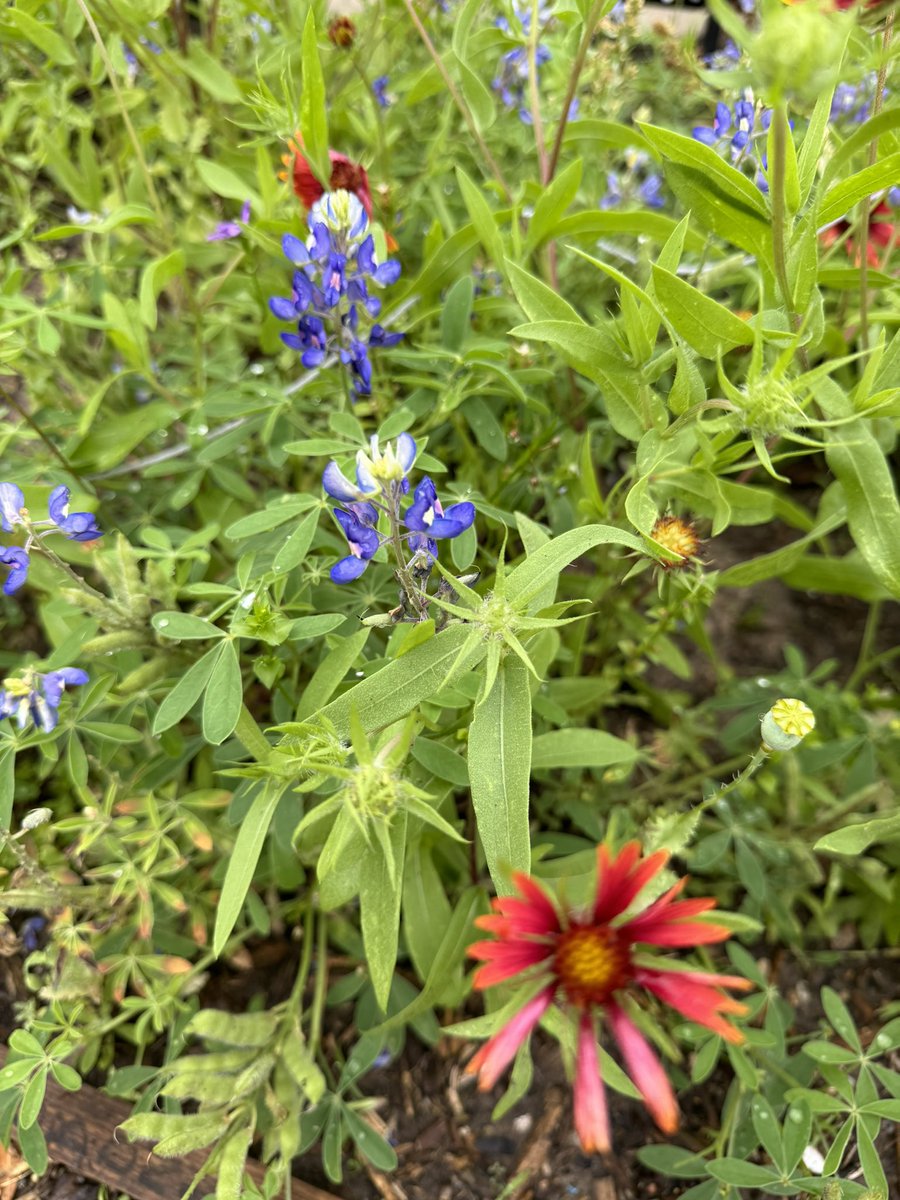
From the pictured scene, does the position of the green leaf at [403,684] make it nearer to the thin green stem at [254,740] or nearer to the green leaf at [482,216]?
the thin green stem at [254,740]

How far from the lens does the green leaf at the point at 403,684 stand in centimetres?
97

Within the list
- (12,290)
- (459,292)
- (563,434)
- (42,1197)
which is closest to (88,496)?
(12,290)

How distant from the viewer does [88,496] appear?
1653 mm

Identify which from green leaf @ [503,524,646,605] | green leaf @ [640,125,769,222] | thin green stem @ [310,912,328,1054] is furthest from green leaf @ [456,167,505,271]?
thin green stem @ [310,912,328,1054]

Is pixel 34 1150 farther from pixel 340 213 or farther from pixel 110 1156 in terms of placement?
pixel 340 213

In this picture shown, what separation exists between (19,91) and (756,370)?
1.79 m

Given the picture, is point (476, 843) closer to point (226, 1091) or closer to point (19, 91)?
point (226, 1091)

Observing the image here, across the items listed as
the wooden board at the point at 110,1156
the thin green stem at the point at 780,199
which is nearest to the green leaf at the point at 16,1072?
the wooden board at the point at 110,1156

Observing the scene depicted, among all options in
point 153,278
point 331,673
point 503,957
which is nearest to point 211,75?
point 153,278

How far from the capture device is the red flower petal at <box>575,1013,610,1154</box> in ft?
2.24

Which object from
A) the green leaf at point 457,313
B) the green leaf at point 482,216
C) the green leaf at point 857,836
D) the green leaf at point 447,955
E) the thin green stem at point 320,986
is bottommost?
the thin green stem at point 320,986

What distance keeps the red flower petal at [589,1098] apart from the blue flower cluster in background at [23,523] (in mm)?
891

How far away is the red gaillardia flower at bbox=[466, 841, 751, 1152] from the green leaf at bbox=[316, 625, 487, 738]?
10.4 inches

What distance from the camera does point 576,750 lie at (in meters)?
1.34
